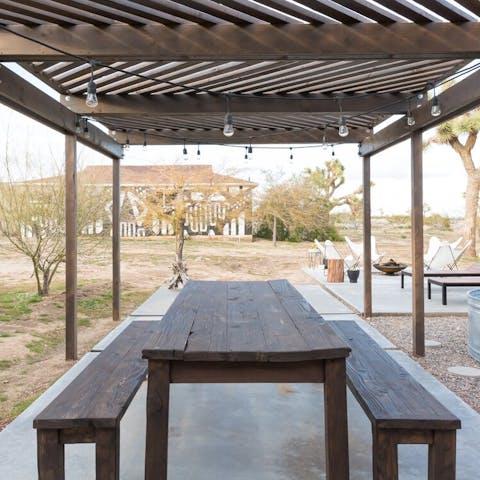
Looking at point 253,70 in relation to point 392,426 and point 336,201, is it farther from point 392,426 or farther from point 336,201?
point 336,201

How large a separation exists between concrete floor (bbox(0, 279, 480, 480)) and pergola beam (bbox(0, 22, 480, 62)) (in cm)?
210

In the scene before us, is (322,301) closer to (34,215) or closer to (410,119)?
(410,119)

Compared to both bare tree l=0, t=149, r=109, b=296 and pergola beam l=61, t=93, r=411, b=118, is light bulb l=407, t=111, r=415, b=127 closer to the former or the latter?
pergola beam l=61, t=93, r=411, b=118

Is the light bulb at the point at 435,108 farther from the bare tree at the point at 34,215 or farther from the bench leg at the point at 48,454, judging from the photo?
the bare tree at the point at 34,215

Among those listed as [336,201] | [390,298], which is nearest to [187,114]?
[390,298]

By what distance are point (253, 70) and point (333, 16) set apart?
125cm

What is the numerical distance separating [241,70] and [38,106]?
1.56 m

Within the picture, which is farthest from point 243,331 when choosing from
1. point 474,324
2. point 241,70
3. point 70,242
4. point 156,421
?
point 474,324

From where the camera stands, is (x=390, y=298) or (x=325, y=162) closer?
(x=390, y=298)

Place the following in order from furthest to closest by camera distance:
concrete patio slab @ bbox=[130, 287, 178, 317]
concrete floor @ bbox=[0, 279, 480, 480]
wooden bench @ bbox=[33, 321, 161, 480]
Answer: concrete patio slab @ bbox=[130, 287, 178, 317]
concrete floor @ bbox=[0, 279, 480, 480]
wooden bench @ bbox=[33, 321, 161, 480]

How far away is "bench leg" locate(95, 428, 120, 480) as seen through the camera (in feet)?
6.29

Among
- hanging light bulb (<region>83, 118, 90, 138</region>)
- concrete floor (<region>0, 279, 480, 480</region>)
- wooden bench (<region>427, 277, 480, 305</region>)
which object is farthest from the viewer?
wooden bench (<region>427, 277, 480, 305</region>)

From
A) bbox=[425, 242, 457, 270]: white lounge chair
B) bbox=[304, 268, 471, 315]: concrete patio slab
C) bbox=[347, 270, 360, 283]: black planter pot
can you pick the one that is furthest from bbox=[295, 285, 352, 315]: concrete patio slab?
bbox=[425, 242, 457, 270]: white lounge chair

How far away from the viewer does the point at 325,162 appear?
74.8 ft
